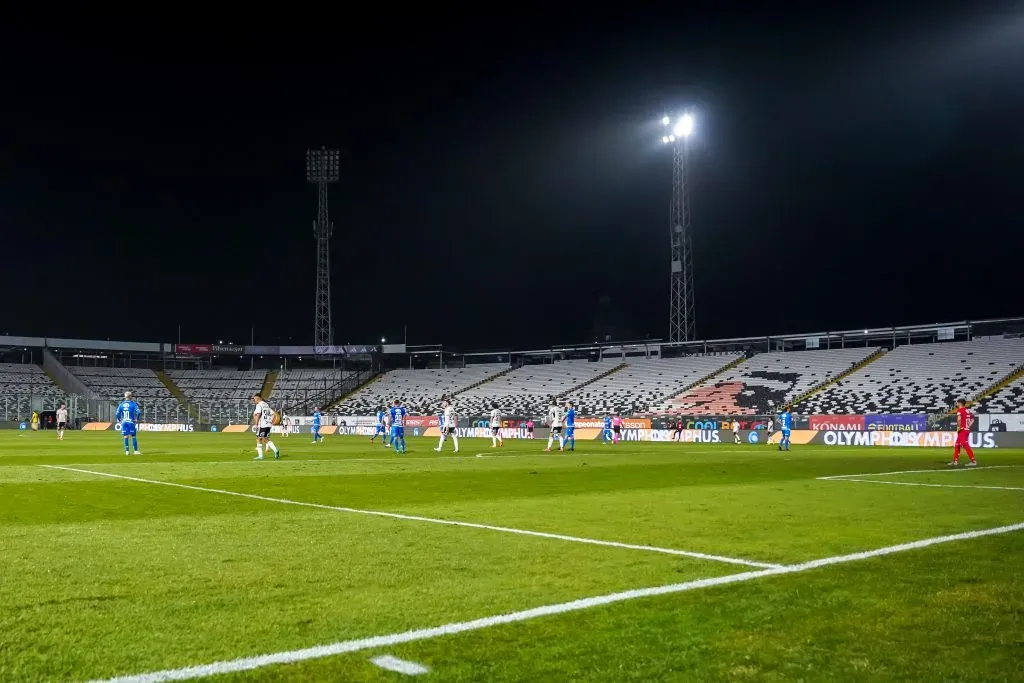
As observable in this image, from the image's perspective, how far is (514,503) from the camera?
38.7ft

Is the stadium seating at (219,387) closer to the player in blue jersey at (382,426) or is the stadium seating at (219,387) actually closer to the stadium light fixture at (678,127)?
the player in blue jersey at (382,426)

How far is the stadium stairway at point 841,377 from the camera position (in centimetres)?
5415

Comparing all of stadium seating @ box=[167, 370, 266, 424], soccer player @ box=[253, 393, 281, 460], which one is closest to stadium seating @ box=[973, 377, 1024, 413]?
soccer player @ box=[253, 393, 281, 460]

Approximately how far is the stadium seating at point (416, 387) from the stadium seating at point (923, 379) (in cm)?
3381

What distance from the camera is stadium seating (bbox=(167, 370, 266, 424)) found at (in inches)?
2985

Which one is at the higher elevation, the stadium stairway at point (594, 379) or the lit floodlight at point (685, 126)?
the lit floodlight at point (685, 126)

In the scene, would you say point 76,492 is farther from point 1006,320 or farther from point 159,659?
point 1006,320

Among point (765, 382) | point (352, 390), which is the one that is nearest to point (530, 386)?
point (352, 390)

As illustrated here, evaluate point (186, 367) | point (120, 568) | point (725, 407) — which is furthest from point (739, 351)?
point (120, 568)

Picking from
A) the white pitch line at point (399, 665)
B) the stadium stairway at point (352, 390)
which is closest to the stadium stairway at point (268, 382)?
the stadium stairway at point (352, 390)

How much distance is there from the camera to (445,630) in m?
4.77

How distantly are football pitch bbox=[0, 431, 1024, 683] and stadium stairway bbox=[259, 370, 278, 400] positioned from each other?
7278 centimetres

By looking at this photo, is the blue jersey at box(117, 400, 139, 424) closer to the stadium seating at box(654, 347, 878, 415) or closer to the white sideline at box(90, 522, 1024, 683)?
the white sideline at box(90, 522, 1024, 683)

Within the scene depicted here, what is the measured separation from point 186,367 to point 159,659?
301ft
